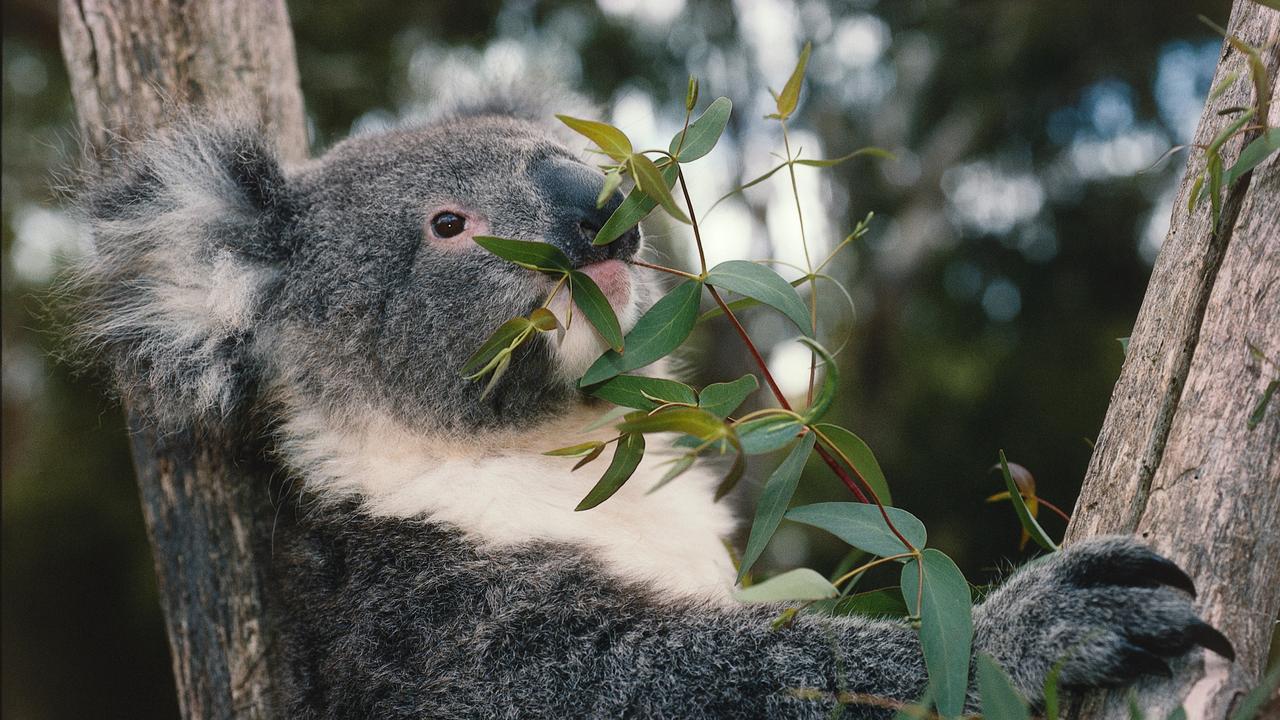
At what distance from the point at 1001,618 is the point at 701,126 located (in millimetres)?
984

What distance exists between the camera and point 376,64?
5.77 m

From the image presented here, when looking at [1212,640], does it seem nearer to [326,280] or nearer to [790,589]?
[790,589]

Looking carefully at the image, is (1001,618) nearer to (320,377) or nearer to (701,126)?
(701,126)

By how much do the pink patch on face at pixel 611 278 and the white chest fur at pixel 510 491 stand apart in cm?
34

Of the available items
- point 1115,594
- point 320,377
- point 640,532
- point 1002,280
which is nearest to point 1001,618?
point 1115,594

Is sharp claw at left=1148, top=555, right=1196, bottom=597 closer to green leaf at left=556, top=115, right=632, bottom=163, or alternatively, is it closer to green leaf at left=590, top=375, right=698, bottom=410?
green leaf at left=590, top=375, right=698, bottom=410

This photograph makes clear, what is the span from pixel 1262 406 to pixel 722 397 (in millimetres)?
799

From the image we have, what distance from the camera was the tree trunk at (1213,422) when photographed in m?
1.44

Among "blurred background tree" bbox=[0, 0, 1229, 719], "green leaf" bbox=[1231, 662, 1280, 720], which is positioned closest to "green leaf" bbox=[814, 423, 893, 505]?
"green leaf" bbox=[1231, 662, 1280, 720]

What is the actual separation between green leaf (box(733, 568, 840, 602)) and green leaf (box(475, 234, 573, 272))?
0.70m

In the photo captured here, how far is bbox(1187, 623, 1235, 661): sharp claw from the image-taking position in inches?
55.2

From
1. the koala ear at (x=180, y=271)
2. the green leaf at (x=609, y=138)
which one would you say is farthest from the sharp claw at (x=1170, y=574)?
the koala ear at (x=180, y=271)

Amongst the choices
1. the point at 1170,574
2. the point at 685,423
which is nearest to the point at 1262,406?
the point at 1170,574

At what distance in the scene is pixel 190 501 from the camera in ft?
8.93
